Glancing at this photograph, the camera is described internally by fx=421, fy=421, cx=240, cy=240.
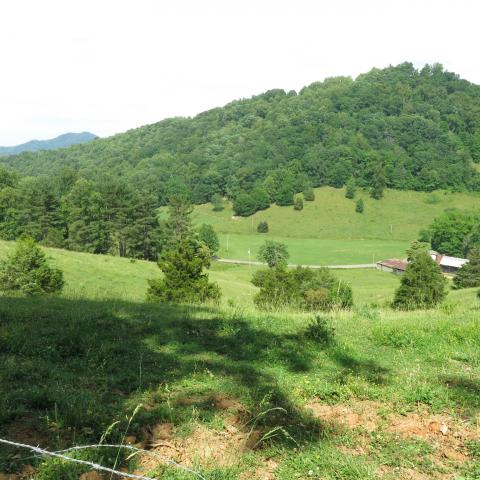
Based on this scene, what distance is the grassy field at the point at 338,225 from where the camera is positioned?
125438 mm

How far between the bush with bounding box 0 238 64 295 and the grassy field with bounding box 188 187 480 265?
8525cm

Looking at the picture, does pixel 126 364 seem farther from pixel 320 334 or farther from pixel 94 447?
pixel 320 334

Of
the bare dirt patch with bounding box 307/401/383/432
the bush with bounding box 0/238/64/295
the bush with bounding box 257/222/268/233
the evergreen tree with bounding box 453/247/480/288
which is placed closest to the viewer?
the bare dirt patch with bounding box 307/401/383/432

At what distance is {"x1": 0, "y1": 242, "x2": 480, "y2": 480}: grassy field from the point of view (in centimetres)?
513

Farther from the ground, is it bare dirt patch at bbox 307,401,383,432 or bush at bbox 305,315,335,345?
bush at bbox 305,315,335,345

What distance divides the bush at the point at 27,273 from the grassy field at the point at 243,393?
25015 mm

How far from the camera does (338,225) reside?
156500 millimetres

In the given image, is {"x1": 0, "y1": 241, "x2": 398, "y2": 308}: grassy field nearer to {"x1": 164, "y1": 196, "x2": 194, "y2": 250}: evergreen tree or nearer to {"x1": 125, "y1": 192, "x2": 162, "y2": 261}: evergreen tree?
{"x1": 125, "y1": 192, "x2": 162, "y2": 261}: evergreen tree

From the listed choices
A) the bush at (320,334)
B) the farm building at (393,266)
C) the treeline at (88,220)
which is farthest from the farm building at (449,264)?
the bush at (320,334)

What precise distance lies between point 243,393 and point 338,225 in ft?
507

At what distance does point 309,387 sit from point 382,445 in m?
1.54

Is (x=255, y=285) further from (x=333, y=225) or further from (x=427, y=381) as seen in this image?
(x=333, y=225)

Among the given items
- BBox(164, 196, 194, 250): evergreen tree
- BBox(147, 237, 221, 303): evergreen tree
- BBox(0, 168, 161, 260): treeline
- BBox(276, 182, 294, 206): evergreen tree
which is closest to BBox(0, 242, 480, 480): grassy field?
BBox(147, 237, 221, 303): evergreen tree

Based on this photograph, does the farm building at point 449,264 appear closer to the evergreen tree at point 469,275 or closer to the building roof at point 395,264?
the building roof at point 395,264
